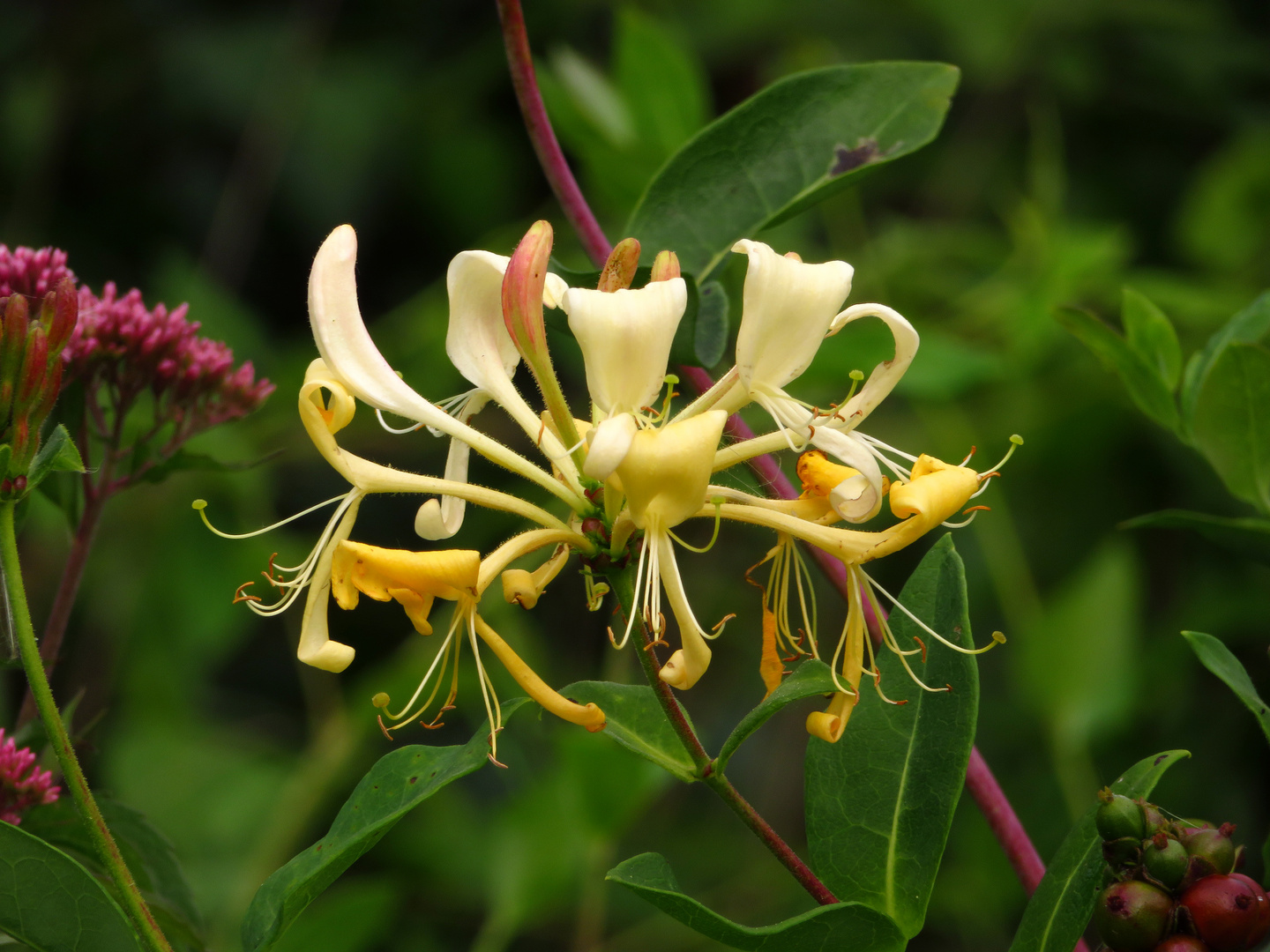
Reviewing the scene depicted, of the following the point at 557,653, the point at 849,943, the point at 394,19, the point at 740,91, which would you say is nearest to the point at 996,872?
the point at 557,653

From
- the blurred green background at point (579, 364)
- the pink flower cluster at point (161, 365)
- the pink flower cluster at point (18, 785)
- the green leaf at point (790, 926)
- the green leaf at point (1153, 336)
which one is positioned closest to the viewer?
the green leaf at point (790, 926)

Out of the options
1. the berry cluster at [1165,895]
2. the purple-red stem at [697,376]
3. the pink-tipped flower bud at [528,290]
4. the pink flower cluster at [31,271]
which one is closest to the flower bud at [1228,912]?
the berry cluster at [1165,895]

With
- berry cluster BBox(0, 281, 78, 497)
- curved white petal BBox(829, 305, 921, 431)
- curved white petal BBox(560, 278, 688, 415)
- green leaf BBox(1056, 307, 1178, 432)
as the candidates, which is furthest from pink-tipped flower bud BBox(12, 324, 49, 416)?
green leaf BBox(1056, 307, 1178, 432)

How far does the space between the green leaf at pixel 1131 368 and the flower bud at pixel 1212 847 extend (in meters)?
0.31

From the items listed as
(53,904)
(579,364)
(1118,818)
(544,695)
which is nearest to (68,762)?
(53,904)

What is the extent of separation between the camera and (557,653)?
5.29 ft

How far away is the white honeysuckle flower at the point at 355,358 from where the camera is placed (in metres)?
0.48

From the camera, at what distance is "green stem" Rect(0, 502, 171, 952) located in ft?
1.36

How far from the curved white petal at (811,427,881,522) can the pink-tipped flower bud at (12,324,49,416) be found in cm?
30

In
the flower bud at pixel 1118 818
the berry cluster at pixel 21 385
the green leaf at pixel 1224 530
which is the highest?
the berry cluster at pixel 21 385

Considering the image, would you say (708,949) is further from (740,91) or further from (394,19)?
(394,19)

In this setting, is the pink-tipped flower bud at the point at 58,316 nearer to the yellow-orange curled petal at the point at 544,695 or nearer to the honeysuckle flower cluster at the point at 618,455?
the honeysuckle flower cluster at the point at 618,455

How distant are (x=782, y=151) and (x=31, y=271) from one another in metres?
0.39

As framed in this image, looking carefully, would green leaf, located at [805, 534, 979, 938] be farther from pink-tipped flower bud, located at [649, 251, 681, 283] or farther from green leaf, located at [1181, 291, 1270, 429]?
green leaf, located at [1181, 291, 1270, 429]
